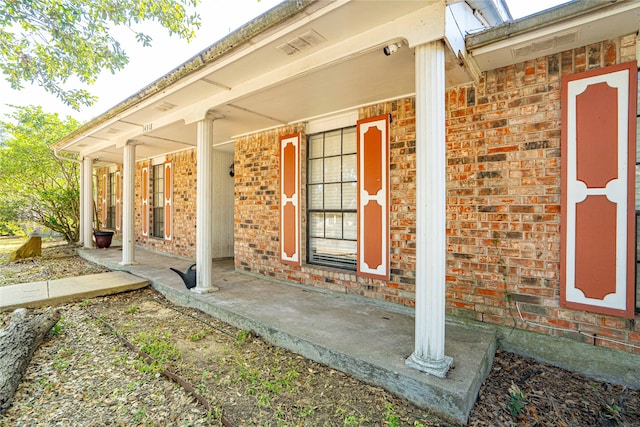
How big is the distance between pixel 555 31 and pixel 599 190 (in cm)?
132

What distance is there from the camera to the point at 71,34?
15.2 feet

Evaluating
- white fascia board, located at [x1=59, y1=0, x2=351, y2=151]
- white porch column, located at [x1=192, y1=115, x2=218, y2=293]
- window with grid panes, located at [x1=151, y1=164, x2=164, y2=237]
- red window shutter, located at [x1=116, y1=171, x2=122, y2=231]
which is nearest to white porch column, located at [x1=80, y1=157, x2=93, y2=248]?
red window shutter, located at [x1=116, y1=171, x2=122, y2=231]

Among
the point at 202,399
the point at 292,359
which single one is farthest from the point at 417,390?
the point at 202,399

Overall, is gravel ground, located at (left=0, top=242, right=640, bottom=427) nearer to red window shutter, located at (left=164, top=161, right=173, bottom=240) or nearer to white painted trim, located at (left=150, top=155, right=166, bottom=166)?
red window shutter, located at (left=164, top=161, right=173, bottom=240)

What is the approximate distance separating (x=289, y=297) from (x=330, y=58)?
2961mm

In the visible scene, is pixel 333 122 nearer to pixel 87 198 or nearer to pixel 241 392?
pixel 241 392

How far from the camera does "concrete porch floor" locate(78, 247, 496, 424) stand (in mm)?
2078

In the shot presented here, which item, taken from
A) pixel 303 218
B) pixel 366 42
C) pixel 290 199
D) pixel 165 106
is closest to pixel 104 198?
pixel 165 106

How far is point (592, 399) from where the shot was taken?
2.26 meters

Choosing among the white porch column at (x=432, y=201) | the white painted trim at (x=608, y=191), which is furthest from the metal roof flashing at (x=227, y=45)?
the white painted trim at (x=608, y=191)

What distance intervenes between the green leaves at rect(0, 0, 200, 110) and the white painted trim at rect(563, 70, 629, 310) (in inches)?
203

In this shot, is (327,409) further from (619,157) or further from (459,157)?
(619,157)

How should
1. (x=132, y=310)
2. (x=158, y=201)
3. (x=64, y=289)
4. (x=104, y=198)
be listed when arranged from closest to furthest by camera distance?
(x=132, y=310) < (x=64, y=289) < (x=158, y=201) < (x=104, y=198)

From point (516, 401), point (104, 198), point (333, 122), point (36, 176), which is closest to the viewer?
point (516, 401)
